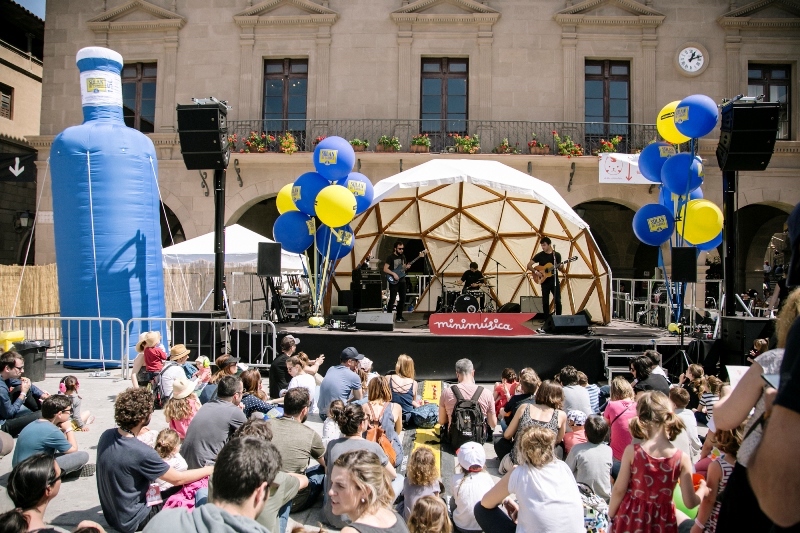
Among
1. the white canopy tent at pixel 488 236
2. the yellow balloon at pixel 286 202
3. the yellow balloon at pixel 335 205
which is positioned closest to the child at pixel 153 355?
the yellow balloon at pixel 335 205

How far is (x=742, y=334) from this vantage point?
948 cm

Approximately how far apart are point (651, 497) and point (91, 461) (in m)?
5.15

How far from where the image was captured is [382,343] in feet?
34.1

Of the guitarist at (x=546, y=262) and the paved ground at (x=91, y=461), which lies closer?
the paved ground at (x=91, y=461)

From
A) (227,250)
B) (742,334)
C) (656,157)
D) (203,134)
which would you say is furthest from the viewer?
(227,250)

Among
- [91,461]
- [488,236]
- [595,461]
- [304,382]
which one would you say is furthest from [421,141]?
[595,461]

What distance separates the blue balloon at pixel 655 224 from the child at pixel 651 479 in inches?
317

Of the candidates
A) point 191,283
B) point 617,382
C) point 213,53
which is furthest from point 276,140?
point 617,382

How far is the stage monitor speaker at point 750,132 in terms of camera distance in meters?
9.71

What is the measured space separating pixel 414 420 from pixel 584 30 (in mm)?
15433

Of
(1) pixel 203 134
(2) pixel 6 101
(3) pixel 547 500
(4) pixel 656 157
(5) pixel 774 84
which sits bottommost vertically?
(3) pixel 547 500

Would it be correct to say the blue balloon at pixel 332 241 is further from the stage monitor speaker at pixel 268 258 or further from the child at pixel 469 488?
the child at pixel 469 488

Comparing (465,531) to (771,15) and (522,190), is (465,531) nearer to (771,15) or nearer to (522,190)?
(522,190)

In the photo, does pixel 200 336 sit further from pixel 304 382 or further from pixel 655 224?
pixel 655 224
